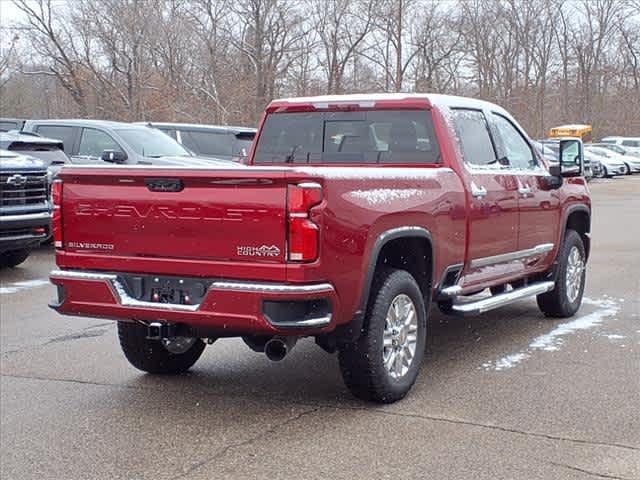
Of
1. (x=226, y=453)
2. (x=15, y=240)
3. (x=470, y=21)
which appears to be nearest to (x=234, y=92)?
(x=470, y=21)

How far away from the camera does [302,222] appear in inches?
193

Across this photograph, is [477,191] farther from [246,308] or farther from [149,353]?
[149,353]

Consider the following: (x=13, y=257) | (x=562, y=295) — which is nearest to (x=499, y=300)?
(x=562, y=295)

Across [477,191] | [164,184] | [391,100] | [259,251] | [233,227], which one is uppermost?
[391,100]

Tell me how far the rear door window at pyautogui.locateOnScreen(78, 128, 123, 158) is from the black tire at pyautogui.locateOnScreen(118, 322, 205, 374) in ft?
27.6

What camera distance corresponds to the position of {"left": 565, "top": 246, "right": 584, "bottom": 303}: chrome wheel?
27.7 ft

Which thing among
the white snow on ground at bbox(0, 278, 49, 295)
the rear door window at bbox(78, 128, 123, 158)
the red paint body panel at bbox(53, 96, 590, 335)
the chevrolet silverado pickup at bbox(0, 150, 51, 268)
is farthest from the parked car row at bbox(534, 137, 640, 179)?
the red paint body panel at bbox(53, 96, 590, 335)

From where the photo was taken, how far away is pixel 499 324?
8203 millimetres

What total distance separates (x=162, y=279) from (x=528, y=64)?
59274 mm

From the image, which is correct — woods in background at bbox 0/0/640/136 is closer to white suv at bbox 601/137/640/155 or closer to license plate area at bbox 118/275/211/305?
white suv at bbox 601/137/640/155

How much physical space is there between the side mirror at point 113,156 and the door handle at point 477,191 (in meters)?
7.67

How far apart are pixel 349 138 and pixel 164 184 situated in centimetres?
210

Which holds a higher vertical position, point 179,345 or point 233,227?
point 233,227

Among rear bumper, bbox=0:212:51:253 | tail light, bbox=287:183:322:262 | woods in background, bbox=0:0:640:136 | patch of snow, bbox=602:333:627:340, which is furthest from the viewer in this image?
woods in background, bbox=0:0:640:136
